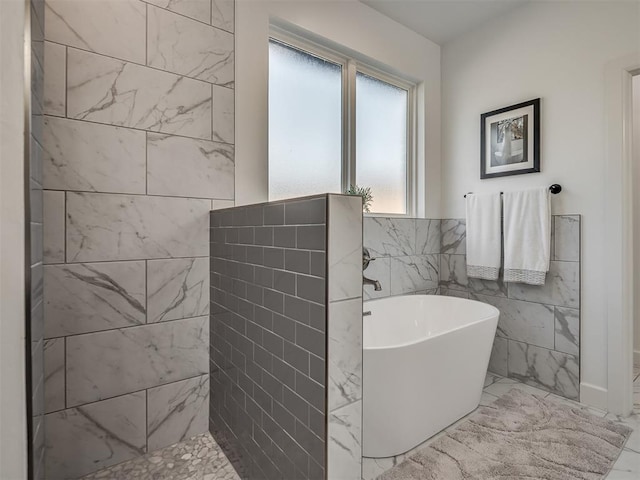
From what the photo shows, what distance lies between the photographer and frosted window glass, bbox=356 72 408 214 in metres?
2.58

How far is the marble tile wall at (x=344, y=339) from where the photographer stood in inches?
36.3

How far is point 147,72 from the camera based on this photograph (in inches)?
61.1

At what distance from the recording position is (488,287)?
8.51 feet

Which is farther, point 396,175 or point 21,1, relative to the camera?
point 396,175

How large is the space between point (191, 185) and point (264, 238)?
0.70 m

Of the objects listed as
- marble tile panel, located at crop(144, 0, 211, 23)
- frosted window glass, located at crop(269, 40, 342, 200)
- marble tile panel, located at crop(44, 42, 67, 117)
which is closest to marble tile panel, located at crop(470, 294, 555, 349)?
frosted window glass, located at crop(269, 40, 342, 200)

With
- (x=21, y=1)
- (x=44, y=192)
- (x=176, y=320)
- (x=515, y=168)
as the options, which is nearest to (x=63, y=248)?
(x=44, y=192)

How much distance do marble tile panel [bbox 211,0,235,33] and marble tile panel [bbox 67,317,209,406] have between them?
1.58 metres

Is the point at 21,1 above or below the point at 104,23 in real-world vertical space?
below

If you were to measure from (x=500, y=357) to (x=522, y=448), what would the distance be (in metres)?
0.98

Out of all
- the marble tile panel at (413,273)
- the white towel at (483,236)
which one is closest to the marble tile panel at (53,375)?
the marble tile panel at (413,273)

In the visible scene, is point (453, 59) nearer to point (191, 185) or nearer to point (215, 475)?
A: point (191, 185)

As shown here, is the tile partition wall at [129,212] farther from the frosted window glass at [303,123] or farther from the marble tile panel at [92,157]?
the frosted window glass at [303,123]

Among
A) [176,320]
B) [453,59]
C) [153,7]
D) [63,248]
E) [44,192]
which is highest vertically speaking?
[453,59]
